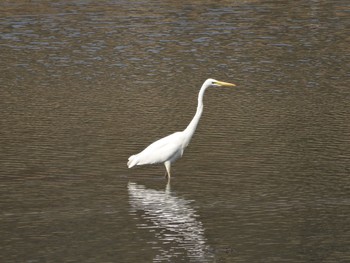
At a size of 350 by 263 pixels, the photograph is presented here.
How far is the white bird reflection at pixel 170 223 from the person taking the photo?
1360 centimetres

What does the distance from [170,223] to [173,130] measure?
6049 millimetres

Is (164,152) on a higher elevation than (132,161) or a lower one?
A: higher

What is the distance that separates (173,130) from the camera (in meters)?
20.8

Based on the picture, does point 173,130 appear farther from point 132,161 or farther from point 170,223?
point 170,223

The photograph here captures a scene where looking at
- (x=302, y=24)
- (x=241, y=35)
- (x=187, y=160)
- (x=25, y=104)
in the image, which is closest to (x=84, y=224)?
(x=187, y=160)

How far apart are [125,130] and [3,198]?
193 inches

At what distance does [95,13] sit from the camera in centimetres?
3631

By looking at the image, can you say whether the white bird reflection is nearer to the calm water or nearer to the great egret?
the calm water

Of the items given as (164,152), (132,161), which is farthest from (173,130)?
(132,161)

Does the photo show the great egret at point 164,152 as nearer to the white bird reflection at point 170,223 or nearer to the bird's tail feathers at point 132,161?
the bird's tail feathers at point 132,161

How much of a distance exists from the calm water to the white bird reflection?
29 mm

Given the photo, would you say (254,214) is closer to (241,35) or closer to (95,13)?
(241,35)

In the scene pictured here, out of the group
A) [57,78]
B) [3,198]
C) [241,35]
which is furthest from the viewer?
[241,35]

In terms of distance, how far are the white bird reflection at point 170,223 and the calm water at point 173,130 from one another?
3 cm
